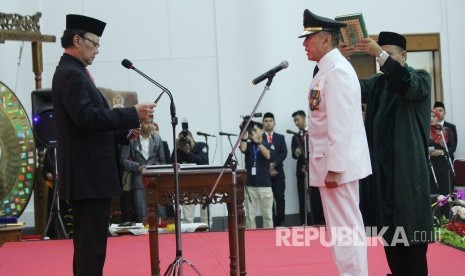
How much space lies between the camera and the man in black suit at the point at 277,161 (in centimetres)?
1140

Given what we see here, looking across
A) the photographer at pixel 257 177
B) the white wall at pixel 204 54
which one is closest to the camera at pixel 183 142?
the photographer at pixel 257 177

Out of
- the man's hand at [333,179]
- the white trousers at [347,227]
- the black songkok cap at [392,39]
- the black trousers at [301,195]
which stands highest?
the black songkok cap at [392,39]

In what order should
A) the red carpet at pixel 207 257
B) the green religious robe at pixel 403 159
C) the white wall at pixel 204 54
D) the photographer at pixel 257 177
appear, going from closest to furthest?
the green religious robe at pixel 403 159 → the red carpet at pixel 207 257 → the photographer at pixel 257 177 → the white wall at pixel 204 54

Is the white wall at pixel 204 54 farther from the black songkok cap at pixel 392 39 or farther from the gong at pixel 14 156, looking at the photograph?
the black songkok cap at pixel 392 39

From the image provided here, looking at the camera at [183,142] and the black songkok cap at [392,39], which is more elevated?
the black songkok cap at [392,39]

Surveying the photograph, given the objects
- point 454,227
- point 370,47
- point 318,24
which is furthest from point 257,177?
point 318,24

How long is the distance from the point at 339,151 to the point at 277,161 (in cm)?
726

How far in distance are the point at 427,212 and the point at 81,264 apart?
6.35ft

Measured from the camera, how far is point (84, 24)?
14.4 ft

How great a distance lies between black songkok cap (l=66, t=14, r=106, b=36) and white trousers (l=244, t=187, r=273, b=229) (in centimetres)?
674

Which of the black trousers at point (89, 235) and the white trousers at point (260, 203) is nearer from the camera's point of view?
the black trousers at point (89, 235)

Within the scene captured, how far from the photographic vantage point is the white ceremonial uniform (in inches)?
164

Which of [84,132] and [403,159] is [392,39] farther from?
[84,132]

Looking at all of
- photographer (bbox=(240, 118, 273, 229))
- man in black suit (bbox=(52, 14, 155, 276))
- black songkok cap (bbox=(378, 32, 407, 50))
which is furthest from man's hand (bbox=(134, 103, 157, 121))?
photographer (bbox=(240, 118, 273, 229))
